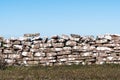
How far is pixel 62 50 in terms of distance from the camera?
2330cm

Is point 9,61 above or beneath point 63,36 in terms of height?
beneath

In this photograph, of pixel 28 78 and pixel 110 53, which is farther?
pixel 110 53

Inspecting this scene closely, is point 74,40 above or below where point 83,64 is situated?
above

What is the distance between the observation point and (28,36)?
24047 mm

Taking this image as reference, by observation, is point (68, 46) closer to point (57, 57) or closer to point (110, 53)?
point (57, 57)

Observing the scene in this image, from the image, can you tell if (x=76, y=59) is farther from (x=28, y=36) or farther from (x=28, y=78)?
(x=28, y=78)

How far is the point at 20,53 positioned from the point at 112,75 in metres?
8.75

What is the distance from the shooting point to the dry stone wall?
23297 millimetres

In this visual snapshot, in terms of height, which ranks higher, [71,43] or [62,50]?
[71,43]

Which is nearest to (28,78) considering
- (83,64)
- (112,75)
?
(112,75)

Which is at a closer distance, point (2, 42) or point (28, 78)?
point (28, 78)

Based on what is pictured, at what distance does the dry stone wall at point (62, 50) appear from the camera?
2330 cm

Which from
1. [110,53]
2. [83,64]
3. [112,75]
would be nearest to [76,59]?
[83,64]

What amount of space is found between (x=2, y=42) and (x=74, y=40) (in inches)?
191
